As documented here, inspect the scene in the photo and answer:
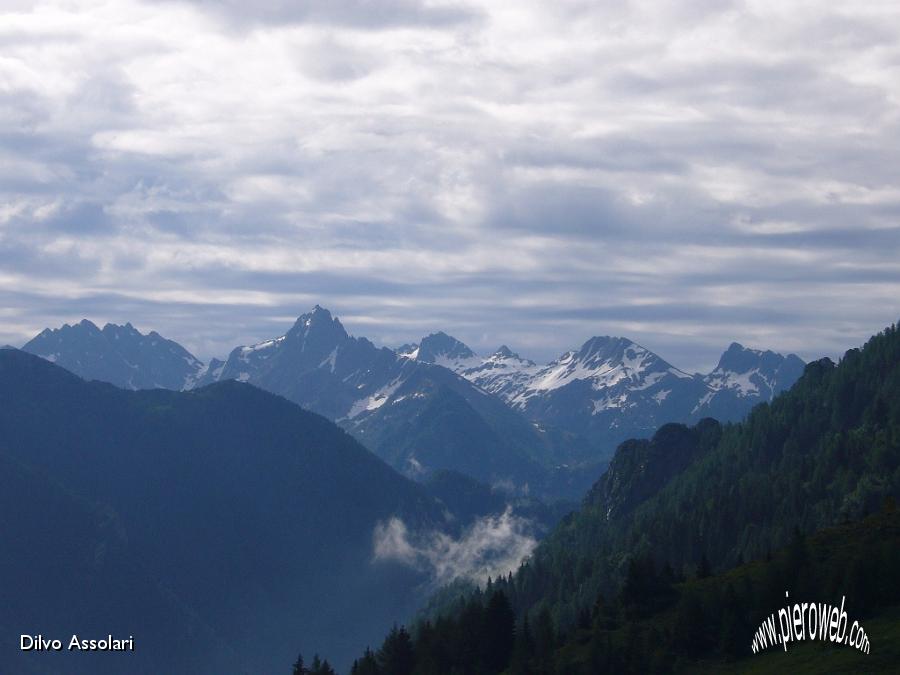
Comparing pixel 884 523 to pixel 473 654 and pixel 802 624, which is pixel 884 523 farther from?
pixel 473 654

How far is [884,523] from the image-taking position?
198500mm

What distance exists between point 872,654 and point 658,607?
2005 inches

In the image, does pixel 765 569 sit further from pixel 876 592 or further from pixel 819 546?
pixel 876 592

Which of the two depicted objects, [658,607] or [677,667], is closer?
[677,667]

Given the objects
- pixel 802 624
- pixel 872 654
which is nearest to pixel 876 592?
pixel 802 624

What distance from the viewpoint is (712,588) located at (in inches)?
7554

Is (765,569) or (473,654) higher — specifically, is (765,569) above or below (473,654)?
above

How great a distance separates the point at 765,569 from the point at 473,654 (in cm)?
4378

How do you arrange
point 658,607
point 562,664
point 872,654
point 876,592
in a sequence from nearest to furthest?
point 872,654 < point 876,592 < point 562,664 < point 658,607

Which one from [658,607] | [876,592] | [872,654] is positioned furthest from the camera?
[658,607]

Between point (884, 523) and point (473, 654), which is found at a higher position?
point (884, 523)

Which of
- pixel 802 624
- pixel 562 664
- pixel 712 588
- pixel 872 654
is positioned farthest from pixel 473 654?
pixel 872 654

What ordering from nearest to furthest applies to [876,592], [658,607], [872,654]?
[872,654] < [876,592] < [658,607]

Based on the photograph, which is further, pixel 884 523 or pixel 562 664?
pixel 884 523
